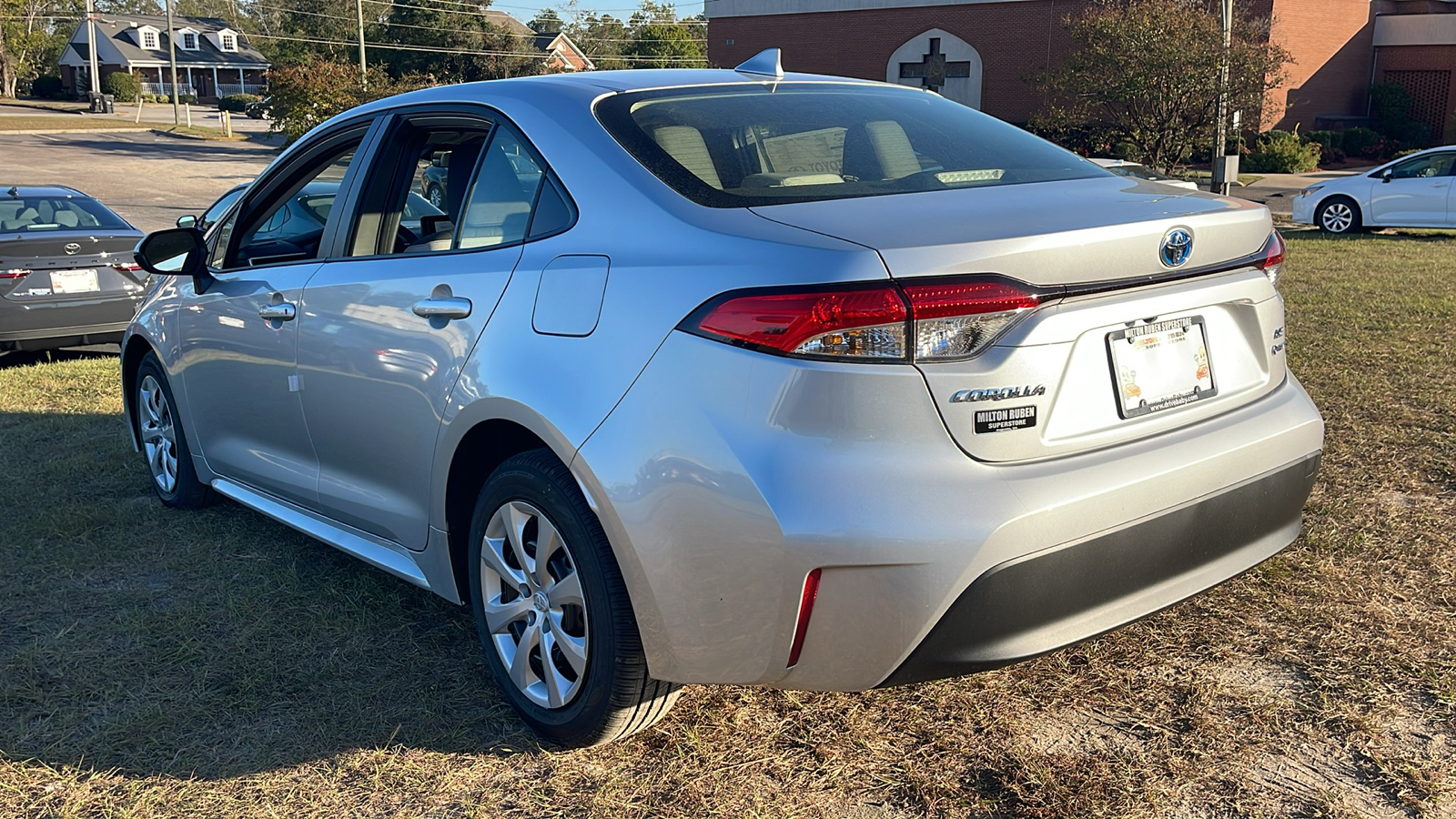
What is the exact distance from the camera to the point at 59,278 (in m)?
8.77

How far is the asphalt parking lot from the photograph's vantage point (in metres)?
27.3

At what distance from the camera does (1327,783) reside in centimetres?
290

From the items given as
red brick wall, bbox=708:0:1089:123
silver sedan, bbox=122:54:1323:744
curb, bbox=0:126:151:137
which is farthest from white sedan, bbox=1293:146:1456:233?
curb, bbox=0:126:151:137

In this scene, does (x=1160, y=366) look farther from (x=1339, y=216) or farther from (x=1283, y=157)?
(x=1283, y=157)

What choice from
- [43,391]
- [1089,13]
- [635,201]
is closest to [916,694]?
[635,201]

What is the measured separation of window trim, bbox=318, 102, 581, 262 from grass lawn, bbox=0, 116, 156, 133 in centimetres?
5311

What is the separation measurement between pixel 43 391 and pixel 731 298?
6.73 m

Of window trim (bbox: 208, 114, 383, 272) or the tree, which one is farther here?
the tree

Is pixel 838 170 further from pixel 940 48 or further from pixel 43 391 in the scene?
pixel 940 48

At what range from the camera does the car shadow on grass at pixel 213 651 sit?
3248mm

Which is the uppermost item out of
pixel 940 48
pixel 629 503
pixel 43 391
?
pixel 940 48

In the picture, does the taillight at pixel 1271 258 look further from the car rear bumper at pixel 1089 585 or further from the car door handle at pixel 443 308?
the car door handle at pixel 443 308

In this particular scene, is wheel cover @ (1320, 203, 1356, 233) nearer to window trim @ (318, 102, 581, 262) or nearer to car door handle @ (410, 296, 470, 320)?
window trim @ (318, 102, 581, 262)

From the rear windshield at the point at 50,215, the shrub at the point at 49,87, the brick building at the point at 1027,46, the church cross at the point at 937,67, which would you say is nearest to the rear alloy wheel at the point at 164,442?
the rear windshield at the point at 50,215
